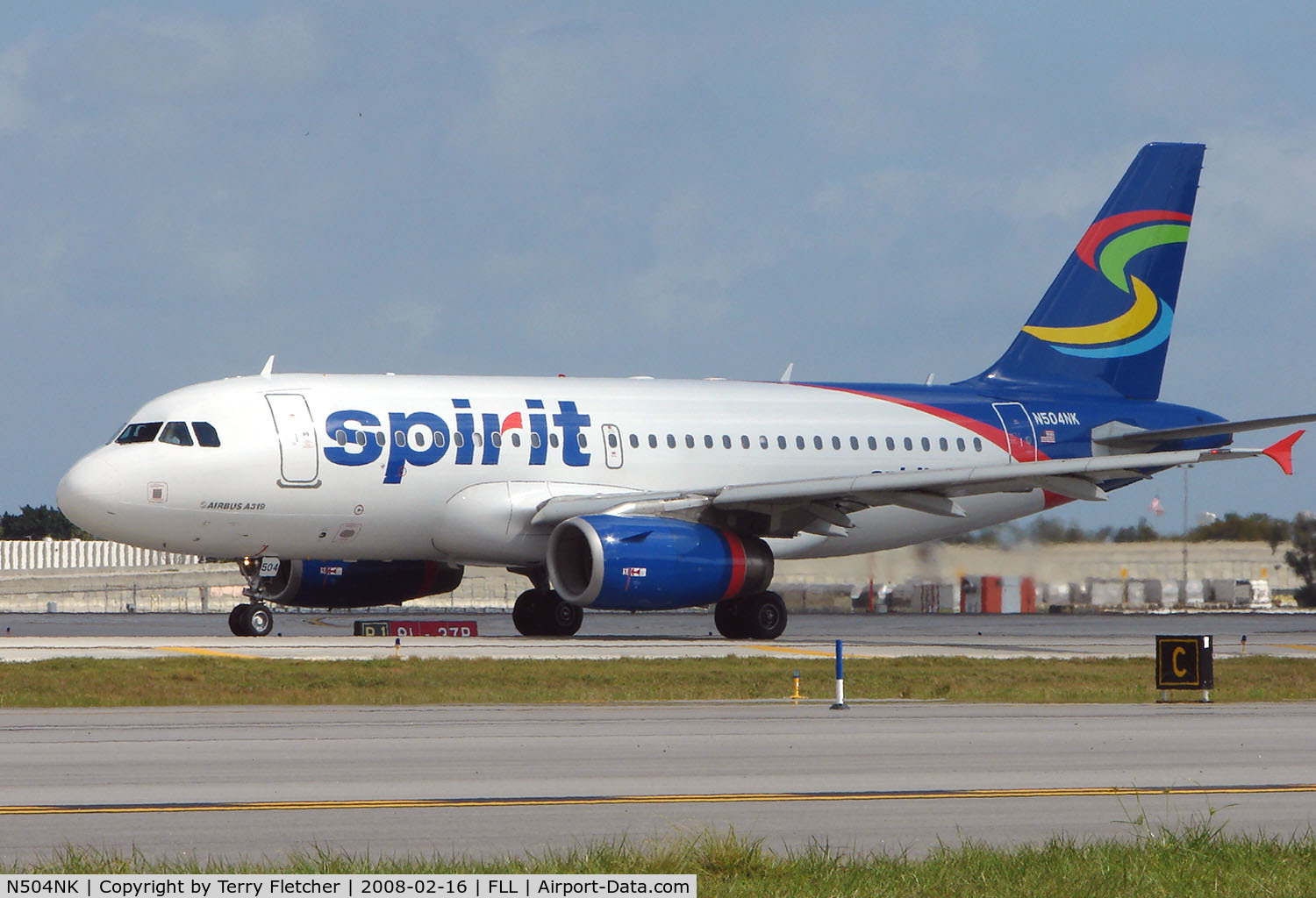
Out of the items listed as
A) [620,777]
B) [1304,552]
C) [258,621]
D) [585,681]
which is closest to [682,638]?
[258,621]

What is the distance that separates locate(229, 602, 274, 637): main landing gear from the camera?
104 feet

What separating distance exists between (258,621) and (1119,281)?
63.5 ft

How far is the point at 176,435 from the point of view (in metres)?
30.2

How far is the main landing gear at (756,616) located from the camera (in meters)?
32.3

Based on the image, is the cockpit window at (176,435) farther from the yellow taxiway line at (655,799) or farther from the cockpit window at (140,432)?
the yellow taxiway line at (655,799)

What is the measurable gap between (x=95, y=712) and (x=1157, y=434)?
80.3 ft

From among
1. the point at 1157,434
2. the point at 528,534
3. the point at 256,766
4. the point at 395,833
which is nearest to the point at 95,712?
the point at 256,766

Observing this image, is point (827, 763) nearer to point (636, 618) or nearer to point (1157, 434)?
point (1157, 434)

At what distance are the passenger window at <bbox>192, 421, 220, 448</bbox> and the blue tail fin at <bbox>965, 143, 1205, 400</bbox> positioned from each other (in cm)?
1676

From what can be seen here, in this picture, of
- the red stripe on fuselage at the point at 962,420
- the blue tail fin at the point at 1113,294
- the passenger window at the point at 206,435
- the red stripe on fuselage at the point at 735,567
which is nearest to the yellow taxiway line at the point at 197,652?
the passenger window at the point at 206,435

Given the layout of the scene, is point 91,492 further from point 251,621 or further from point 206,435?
point 251,621

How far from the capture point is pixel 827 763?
13.6 m

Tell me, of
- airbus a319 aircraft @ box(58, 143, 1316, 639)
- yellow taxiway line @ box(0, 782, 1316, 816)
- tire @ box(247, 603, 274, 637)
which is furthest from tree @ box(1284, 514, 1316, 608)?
yellow taxiway line @ box(0, 782, 1316, 816)

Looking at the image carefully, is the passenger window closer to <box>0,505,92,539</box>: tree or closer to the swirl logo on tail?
the swirl logo on tail
